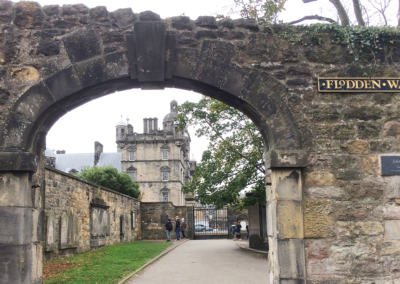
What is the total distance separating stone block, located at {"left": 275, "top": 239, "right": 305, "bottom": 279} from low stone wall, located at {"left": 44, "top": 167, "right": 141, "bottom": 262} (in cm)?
826

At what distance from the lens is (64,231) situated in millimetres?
13258

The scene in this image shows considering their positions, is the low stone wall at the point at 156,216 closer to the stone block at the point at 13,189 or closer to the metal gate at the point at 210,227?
the metal gate at the point at 210,227

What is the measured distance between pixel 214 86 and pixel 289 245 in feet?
7.03

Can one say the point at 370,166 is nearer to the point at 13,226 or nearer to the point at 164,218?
the point at 13,226

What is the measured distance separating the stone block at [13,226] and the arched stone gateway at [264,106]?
2cm

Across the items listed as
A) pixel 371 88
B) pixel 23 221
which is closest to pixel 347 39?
pixel 371 88

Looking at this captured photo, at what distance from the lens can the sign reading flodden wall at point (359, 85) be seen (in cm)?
569

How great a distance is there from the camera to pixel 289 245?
208 inches

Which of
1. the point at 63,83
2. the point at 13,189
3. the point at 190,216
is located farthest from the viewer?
the point at 190,216

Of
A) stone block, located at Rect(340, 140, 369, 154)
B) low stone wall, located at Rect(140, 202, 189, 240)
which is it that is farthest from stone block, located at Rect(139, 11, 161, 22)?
low stone wall, located at Rect(140, 202, 189, 240)

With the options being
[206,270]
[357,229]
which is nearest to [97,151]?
[206,270]

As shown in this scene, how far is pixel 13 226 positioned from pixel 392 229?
4544 mm

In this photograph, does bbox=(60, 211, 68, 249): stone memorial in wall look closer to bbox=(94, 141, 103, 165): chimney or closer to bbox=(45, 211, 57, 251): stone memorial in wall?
bbox=(45, 211, 57, 251): stone memorial in wall

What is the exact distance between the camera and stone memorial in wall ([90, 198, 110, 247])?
643 inches
